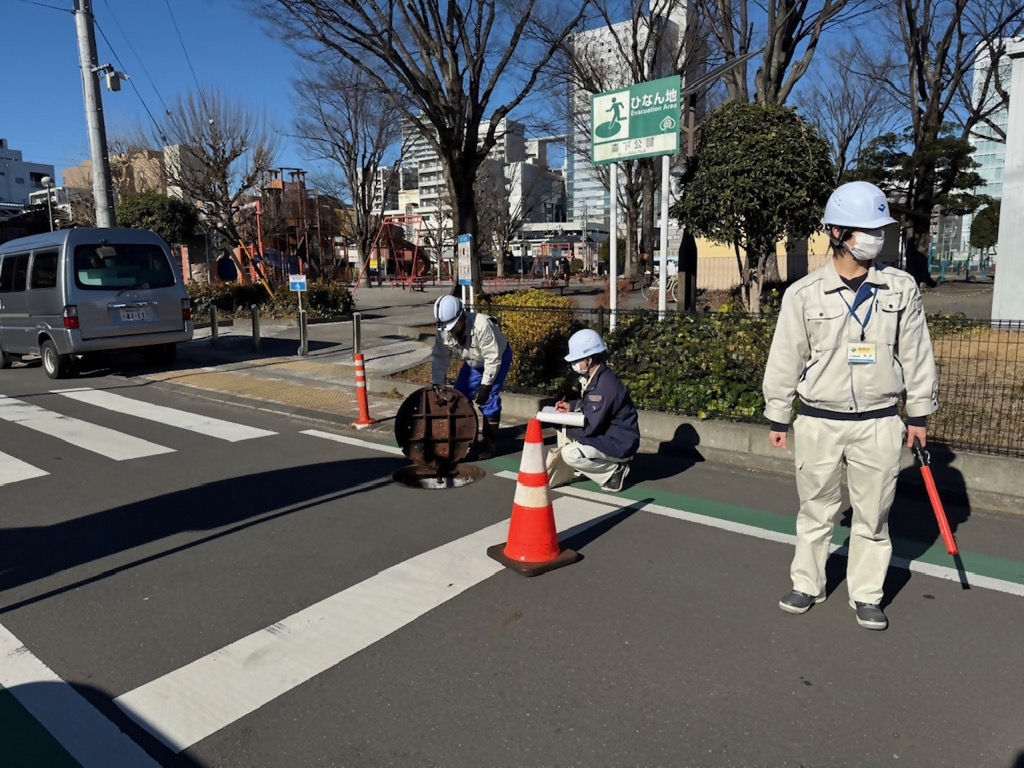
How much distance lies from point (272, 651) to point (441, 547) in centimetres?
139

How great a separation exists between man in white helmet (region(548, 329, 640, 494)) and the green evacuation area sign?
15.4 ft

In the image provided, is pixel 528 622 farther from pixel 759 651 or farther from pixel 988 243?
pixel 988 243

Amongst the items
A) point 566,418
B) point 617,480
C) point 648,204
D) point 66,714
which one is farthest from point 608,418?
point 648,204

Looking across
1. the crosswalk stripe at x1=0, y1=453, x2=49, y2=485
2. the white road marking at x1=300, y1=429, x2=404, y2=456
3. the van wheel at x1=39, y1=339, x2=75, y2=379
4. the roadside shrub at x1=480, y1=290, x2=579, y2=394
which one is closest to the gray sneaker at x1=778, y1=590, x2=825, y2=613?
the white road marking at x1=300, y1=429, x2=404, y2=456

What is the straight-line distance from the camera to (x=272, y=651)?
3303mm

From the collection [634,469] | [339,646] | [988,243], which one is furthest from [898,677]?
[988,243]

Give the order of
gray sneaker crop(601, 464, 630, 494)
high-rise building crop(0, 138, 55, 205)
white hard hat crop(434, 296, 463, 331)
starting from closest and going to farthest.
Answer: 1. gray sneaker crop(601, 464, 630, 494)
2. white hard hat crop(434, 296, 463, 331)
3. high-rise building crop(0, 138, 55, 205)

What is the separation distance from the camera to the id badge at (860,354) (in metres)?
3.30

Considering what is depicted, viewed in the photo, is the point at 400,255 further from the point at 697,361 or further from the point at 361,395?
the point at 697,361

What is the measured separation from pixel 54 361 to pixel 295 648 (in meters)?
10.4

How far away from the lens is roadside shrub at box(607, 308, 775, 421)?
695cm

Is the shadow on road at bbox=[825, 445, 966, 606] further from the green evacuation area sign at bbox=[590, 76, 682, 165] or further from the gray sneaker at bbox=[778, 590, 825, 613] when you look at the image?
the green evacuation area sign at bbox=[590, 76, 682, 165]

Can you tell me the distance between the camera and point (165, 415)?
8.87 m

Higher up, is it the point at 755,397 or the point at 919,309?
the point at 919,309
